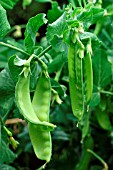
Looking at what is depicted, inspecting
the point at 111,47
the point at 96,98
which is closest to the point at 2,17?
the point at 96,98

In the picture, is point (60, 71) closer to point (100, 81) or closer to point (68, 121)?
point (100, 81)

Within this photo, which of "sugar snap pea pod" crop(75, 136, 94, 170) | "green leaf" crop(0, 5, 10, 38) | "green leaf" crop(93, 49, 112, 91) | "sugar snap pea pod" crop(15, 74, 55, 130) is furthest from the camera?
"sugar snap pea pod" crop(75, 136, 94, 170)

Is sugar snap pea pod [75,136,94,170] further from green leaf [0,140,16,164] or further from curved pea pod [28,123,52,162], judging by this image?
curved pea pod [28,123,52,162]

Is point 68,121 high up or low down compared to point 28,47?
down

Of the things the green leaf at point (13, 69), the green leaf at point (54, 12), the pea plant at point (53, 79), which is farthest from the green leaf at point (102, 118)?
the green leaf at point (13, 69)

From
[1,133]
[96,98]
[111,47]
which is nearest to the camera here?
[1,133]

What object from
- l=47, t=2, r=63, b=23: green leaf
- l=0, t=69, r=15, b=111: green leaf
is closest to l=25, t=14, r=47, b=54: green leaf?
l=0, t=69, r=15, b=111: green leaf

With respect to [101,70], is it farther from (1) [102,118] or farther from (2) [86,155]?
(2) [86,155]

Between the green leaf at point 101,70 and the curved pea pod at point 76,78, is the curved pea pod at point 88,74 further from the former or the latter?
the green leaf at point 101,70
